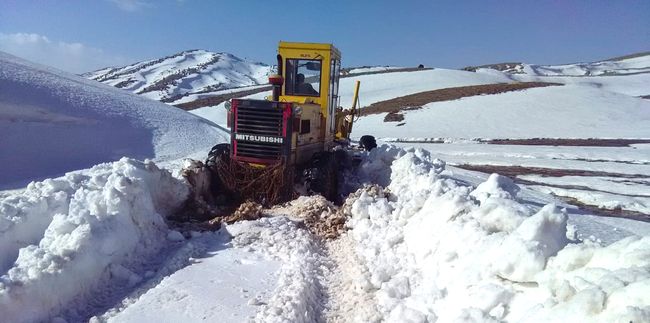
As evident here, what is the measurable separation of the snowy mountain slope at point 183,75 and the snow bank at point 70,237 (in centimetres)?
4370

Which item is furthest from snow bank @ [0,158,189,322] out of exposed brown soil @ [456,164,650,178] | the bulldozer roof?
exposed brown soil @ [456,164,650,178]

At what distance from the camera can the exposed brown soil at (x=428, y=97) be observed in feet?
125

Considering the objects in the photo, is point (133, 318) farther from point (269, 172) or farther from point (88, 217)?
point (269, 172)

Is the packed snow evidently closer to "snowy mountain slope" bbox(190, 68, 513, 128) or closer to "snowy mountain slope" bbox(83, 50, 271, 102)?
"snowy mountain slope" bbox(190, 68, 513, 128)

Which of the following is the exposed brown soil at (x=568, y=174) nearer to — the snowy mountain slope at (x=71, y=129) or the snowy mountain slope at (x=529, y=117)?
the snowy mountain slope at (x=71, y=129)

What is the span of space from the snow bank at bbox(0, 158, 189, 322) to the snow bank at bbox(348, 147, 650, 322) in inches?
96.7

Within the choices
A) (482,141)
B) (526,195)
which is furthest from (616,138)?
(526,195)

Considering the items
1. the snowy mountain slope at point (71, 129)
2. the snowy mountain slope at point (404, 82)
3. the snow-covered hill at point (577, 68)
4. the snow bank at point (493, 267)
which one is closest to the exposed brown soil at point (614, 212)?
the snow bank at point (493, 267)

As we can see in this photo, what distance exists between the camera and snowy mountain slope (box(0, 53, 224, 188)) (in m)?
11.0

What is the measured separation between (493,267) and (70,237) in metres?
3.73

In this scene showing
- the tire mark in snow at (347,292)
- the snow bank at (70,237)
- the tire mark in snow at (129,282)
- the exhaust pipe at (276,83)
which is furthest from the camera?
the exhaust pipe at (276,83)

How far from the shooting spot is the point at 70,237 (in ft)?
16.0

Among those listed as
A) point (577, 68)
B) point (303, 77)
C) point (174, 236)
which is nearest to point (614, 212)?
point (303, 77)

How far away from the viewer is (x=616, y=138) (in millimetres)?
24609
